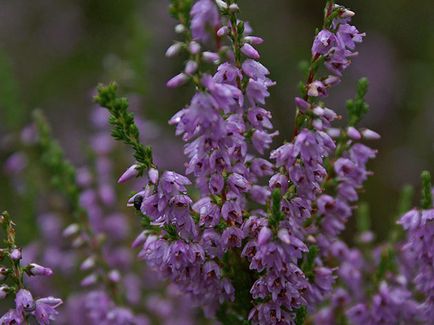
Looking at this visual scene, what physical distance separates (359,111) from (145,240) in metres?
1.17

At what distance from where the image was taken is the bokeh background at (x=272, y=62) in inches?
329

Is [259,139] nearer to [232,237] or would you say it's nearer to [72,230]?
[232,237]

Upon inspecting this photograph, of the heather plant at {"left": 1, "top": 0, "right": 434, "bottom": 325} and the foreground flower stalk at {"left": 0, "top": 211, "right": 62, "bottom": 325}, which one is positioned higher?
the heather plant at {"left": 1, "top": 0, "right": 434, "bottom": 325}

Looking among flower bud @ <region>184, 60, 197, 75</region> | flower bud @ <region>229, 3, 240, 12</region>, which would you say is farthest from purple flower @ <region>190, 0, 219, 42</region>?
flower bud @ <region>229, 3, 240, 12</region>

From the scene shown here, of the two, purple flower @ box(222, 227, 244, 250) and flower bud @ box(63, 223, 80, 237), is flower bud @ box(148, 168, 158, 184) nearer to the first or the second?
purple flower @ box(222, 227, 244, 250)

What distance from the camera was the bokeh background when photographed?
329 inches

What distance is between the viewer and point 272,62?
30.7 ft

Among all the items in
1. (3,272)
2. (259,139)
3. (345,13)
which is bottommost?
(3,272)

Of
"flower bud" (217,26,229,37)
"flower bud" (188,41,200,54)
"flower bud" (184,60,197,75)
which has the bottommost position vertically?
"flower bud" (184,60,197,75)

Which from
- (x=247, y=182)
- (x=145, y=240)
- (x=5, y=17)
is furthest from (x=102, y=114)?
(x=5, y=17)

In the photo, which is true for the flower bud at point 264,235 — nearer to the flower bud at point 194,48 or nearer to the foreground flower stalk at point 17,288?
Result: the flower bud at point 194,48

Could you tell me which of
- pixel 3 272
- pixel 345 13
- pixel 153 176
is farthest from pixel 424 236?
pixel 3 272

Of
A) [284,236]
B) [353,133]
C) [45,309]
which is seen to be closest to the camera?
[284,236]

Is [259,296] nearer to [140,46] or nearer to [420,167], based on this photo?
[140,46]
